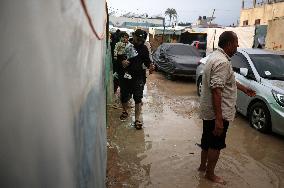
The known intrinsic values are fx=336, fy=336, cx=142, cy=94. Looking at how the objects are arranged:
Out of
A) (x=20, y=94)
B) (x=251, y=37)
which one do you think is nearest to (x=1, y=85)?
(x=20, y=94)

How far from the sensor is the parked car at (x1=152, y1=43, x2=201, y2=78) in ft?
42.2

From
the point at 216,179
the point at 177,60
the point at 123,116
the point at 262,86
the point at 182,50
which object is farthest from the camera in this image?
the point at 182,50

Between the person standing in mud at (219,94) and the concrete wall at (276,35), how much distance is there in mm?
10368

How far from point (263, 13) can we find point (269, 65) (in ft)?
94.0

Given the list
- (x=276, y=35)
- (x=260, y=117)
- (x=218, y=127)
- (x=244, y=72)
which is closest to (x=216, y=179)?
(x=218, y=127)

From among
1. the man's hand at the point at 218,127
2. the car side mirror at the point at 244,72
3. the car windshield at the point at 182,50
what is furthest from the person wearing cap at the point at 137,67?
the car windshield at the point at 182,50

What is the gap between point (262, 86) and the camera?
6.68 meters

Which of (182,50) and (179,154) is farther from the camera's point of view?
(182,50)

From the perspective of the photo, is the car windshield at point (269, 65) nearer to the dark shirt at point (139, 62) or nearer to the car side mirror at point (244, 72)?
the car side mirror at point (244, 72)

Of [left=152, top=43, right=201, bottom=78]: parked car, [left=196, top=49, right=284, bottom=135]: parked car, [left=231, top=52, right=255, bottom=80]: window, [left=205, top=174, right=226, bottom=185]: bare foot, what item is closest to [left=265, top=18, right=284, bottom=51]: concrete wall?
[left=152, top=43, right=201, bottom=78]: parked car

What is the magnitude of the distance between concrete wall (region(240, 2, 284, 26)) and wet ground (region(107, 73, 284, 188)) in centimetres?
2399

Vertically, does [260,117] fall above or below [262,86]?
below

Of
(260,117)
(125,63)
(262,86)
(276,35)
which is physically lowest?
(260,117)

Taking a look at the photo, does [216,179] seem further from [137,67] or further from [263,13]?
[263,13]
